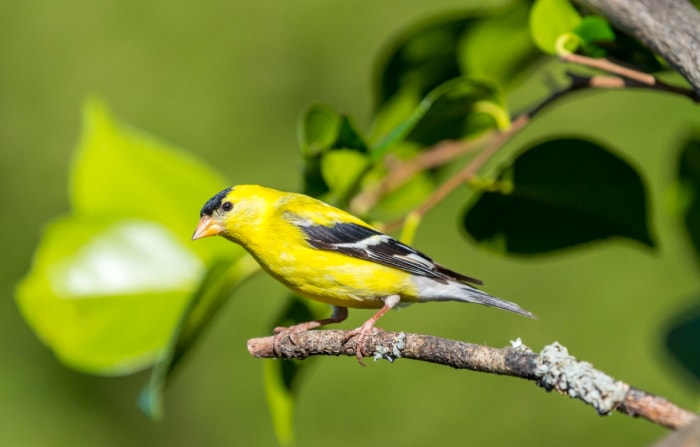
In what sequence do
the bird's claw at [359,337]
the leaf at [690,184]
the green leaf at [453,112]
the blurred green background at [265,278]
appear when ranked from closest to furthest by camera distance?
the bird's claw at [359,337]
the green leaf at [453,112]
the leaf at [690,184]
the blurred green background at [265,278]

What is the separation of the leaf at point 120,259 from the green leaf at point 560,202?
30 cm

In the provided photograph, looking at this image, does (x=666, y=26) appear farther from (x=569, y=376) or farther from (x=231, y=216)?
(x=231, y=216)

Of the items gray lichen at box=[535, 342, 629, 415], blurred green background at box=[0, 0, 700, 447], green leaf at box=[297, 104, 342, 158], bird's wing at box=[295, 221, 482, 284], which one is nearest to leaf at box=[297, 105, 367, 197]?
green leaf at box=[297, 104, 342, 158]

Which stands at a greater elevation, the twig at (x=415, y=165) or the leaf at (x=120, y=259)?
the twig at (x=415, y=165)

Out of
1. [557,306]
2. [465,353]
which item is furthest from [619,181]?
[557,306]

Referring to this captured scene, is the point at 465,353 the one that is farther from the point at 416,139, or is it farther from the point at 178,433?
the point at 178,433

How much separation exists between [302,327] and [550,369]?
0.43 m

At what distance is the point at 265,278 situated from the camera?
2.93 meters

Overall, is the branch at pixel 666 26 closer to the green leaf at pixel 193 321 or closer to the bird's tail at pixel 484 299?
the bird's tail at pixel 484 299

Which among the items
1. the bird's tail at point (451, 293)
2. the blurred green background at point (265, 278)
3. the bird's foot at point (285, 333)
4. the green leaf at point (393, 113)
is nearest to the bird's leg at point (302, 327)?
the bird's foot at point (285, 333)

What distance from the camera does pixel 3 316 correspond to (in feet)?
10.6

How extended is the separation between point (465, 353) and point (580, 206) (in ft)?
1.40

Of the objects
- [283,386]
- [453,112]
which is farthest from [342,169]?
[283,386]

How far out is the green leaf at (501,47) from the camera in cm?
104
